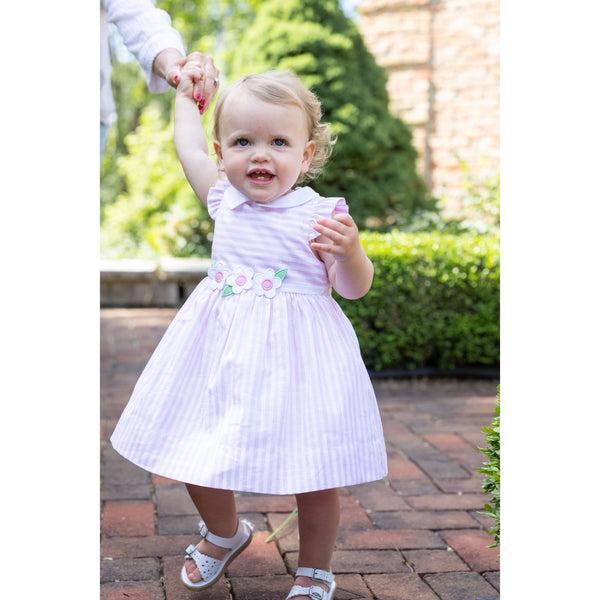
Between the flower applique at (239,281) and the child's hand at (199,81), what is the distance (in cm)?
55

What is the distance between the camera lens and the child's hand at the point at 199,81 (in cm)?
206

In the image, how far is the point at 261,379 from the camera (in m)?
1.71

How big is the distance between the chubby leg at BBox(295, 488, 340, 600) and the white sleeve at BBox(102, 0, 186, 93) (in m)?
1.29

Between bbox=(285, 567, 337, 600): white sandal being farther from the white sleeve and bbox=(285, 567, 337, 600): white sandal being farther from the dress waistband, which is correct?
the white sleeve

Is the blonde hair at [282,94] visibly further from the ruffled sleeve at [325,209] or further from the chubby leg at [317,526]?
the chubby leg at [317,526]

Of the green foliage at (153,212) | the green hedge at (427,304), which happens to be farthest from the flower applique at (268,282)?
the green foliage at (153,212)

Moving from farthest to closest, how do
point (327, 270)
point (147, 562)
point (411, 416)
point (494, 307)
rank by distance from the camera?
1. point (494, 307)
2. point (411, 416)
3. point (147, 562)
4. point (327, 270)

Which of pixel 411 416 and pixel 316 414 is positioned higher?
pixel 316 414

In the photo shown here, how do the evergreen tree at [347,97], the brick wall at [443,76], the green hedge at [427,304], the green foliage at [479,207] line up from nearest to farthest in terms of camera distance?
the green hedge at [427,304] < the green foliage at [479,207] < the evergreen tree at [347,97] < the brick wall at [443,76]
